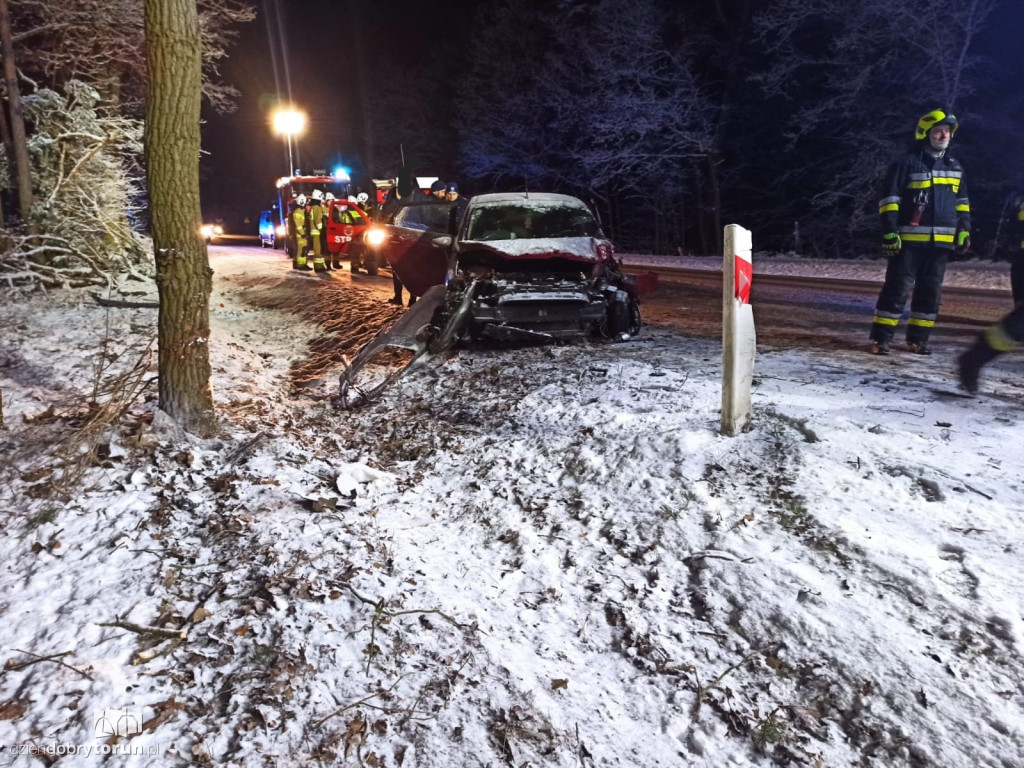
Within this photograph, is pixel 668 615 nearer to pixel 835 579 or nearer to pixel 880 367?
pixel 835 579

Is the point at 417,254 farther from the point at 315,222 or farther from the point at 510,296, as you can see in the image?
the point at 315,222

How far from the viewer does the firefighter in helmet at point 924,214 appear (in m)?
5.88

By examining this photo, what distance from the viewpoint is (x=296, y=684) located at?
8.46ft

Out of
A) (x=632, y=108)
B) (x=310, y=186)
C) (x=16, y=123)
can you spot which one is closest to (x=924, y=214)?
(x=16, y=123)

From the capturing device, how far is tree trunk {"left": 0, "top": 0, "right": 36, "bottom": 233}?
11094mm

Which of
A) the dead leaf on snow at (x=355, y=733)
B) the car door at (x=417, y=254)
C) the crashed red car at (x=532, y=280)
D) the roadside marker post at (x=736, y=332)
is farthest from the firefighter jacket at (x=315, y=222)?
the dead leaf on snow at (x=355, y=733)

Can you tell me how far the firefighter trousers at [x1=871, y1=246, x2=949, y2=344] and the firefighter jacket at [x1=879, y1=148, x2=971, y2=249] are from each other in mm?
113

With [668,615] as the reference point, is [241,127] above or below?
above

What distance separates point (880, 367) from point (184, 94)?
5.63m

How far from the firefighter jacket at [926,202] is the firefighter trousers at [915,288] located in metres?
0.11

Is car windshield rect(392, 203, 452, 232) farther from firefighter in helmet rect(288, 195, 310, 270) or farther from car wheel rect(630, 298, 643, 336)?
car wheel rect(630, 298, 643, 336)

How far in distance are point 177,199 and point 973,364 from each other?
5461 mm

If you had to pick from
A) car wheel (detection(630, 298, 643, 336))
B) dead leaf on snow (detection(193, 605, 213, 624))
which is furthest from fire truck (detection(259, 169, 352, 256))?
dead leaf on snow (detection(193, 605, 213, 624))

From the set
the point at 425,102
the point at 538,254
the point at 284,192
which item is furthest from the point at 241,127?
the point at 538,254
